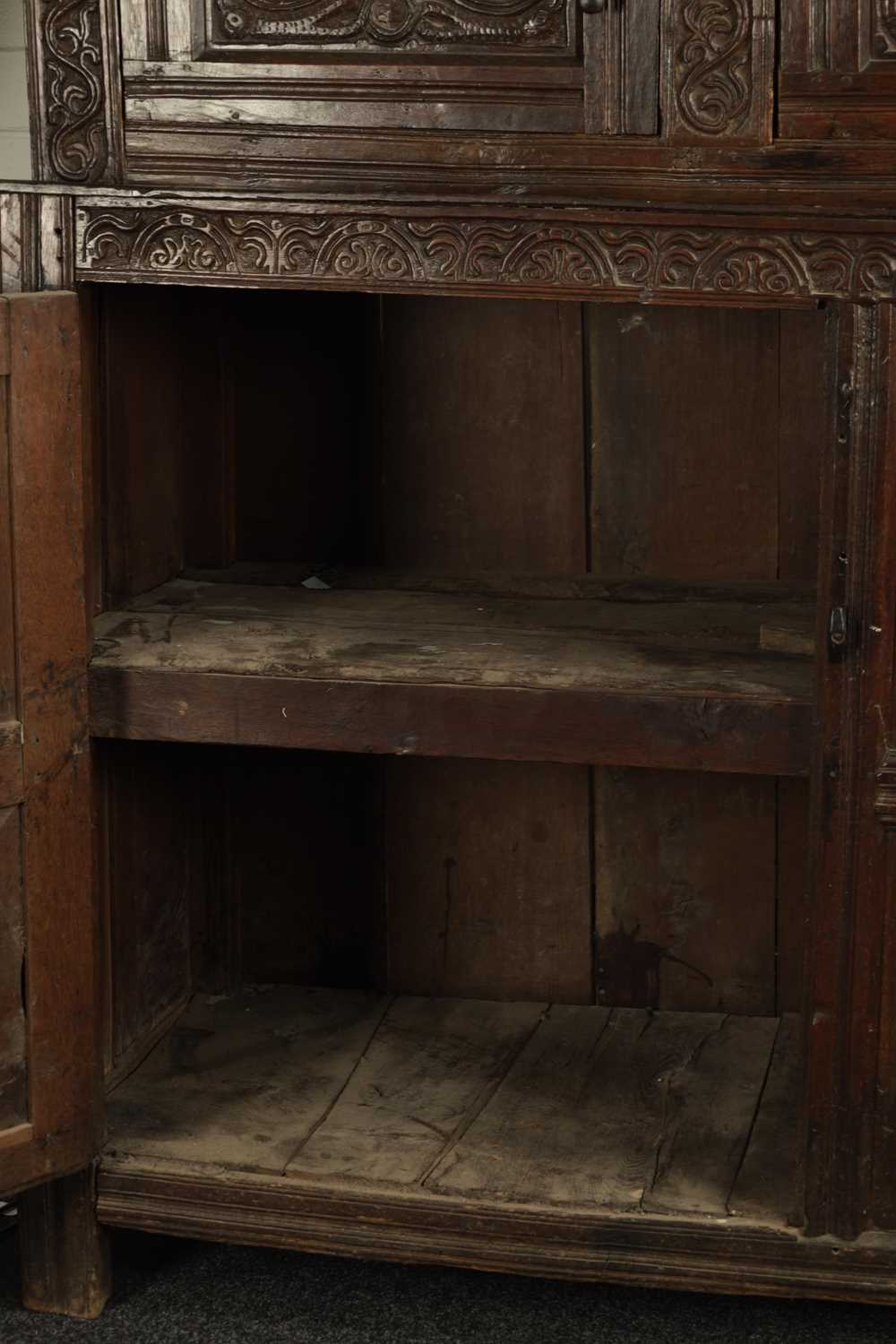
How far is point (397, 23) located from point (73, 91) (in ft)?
1.23

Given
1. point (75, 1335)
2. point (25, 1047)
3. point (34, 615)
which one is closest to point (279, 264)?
point (34, 615)

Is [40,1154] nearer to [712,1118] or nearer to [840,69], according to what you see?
[712,1118]

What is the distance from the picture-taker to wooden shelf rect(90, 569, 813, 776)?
209 centimetres

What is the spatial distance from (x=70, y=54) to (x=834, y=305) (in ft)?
2.91

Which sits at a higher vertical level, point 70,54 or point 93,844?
point 70,54

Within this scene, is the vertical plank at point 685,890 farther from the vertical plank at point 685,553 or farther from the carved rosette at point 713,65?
the carved rosette at point 713,65

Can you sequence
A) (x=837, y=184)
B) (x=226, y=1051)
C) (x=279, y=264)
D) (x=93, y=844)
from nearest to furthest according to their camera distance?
1. (x=837, y=184)
2. (x=279, y=264)
3. (x=93, y=844)
4. (x=226, y=1051)

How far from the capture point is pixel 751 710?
206cm

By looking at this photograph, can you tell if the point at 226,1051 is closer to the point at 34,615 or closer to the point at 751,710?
the point at 34,615

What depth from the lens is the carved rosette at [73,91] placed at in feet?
6.80

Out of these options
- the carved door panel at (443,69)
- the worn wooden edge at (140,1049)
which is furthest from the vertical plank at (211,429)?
the worn wooden edge at (140,1049)

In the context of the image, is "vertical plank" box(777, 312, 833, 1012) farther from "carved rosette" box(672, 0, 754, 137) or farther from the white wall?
the white wall

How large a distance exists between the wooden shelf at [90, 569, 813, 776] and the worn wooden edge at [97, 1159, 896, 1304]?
1.79 feet

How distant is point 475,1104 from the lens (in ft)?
8.03
